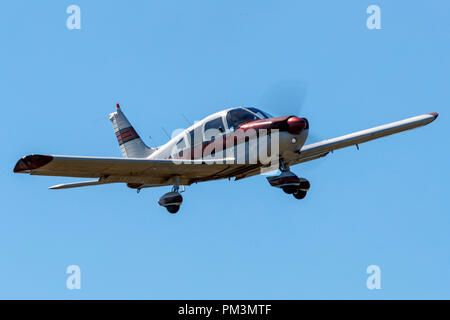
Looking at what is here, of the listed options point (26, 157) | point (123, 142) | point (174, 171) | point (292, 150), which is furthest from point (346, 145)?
point (26, 157)

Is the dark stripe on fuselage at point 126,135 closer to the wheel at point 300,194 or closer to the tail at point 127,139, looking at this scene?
the tail at point 127,139

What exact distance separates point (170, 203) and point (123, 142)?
543cm

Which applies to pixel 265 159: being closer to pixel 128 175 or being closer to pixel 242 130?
pixel 242 130

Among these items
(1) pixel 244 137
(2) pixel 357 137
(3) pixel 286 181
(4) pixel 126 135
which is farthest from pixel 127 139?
(2) pixel 357 137

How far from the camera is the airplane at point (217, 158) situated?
20.2 m

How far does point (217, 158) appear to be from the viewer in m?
21.4

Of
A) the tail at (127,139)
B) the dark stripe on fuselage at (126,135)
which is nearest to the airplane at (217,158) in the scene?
the tail at (127,139)

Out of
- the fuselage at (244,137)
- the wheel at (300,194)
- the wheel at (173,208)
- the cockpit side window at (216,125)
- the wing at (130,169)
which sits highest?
the cockpit side window at (216,125)

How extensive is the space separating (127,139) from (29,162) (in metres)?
8.57

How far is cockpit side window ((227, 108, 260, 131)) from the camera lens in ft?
69.6

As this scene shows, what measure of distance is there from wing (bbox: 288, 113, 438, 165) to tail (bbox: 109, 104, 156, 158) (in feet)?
18.2

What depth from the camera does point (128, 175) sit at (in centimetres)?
2150

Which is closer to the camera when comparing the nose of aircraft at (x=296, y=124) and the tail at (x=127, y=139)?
the nose of aircraft at (x=296, y=124)

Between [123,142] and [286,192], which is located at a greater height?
[123,142]
